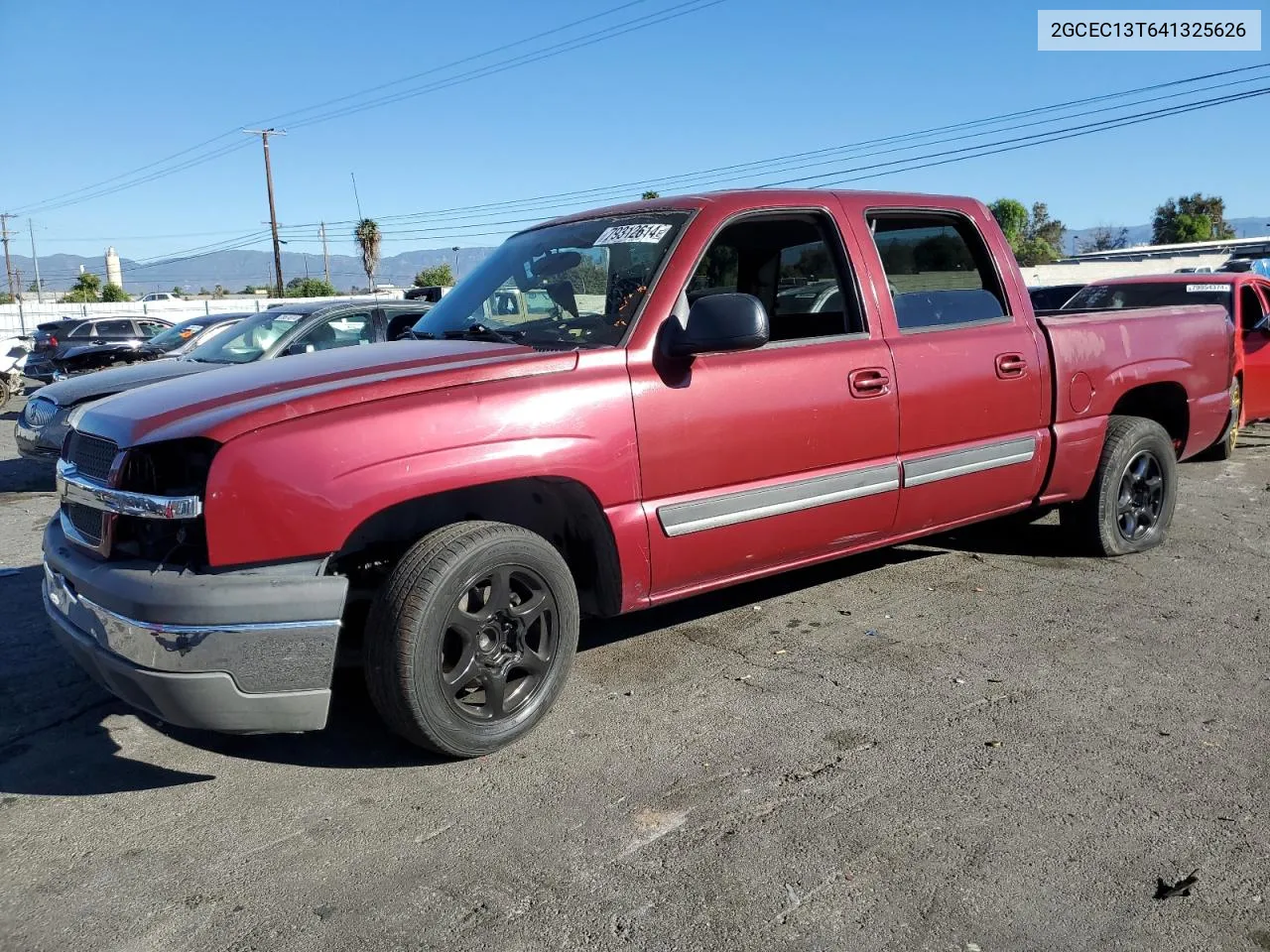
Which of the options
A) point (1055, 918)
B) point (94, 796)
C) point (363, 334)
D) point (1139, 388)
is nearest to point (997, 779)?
point (1055, 918)

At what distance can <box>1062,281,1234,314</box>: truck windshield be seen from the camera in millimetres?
9844

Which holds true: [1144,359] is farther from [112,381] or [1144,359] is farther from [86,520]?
[112,381]

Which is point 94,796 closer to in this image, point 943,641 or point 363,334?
point 943,641

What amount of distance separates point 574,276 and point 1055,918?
9.26ft

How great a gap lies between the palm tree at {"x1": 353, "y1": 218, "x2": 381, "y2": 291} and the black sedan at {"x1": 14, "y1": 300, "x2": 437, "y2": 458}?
1591 inches

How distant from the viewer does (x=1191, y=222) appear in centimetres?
6681

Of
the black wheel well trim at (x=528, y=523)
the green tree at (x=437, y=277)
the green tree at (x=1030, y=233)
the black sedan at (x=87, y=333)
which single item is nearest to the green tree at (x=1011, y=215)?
the green tree at (x=1030, y=233)

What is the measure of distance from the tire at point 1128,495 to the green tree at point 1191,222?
70019 mm

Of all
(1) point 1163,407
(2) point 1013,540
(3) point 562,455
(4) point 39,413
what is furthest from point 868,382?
(4) point 39,413

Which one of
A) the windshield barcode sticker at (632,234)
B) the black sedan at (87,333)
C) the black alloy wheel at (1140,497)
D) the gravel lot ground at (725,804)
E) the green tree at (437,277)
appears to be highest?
the green tree at (437,277)

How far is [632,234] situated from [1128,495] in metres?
3.35

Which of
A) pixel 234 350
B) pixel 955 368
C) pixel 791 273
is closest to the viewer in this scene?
pixel 955 368

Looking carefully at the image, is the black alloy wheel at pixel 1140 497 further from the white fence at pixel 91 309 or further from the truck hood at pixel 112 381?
the white fence at pixel 91 309

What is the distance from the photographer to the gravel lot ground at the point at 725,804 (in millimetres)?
2564
